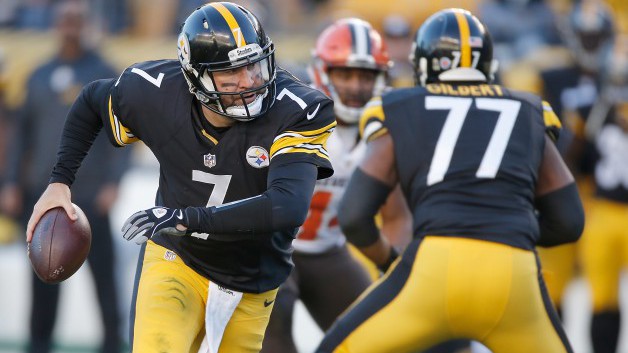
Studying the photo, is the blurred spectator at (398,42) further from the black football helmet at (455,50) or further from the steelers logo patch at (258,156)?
the steelers logo patch at (258,156)

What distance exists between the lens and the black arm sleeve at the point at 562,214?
15.7ft

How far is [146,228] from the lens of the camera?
3906mm

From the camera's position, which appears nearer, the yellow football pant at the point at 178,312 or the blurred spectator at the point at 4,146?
the yellow football pant at the point at 178,312

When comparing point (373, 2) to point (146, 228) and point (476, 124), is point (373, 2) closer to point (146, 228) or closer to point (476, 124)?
point (476, 124)

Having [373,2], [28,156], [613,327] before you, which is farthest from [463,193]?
[373,2]

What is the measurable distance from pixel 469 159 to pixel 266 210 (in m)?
0.97

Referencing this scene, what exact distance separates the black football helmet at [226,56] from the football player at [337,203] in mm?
1381

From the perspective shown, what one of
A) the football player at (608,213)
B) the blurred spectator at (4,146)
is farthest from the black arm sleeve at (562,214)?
the blurred spectator at (4,146)

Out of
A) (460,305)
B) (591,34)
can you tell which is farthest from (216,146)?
(591,34)

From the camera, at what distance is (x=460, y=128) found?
15.3 ft

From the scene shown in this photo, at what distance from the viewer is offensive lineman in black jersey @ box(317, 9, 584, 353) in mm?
4508

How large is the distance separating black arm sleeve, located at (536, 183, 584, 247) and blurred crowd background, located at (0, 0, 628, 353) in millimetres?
2645

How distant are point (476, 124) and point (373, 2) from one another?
568cm

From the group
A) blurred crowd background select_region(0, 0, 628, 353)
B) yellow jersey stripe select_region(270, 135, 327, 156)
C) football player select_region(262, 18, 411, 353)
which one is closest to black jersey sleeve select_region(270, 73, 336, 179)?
yellow jersey stripe select_region(270, 135, 327, 156)
